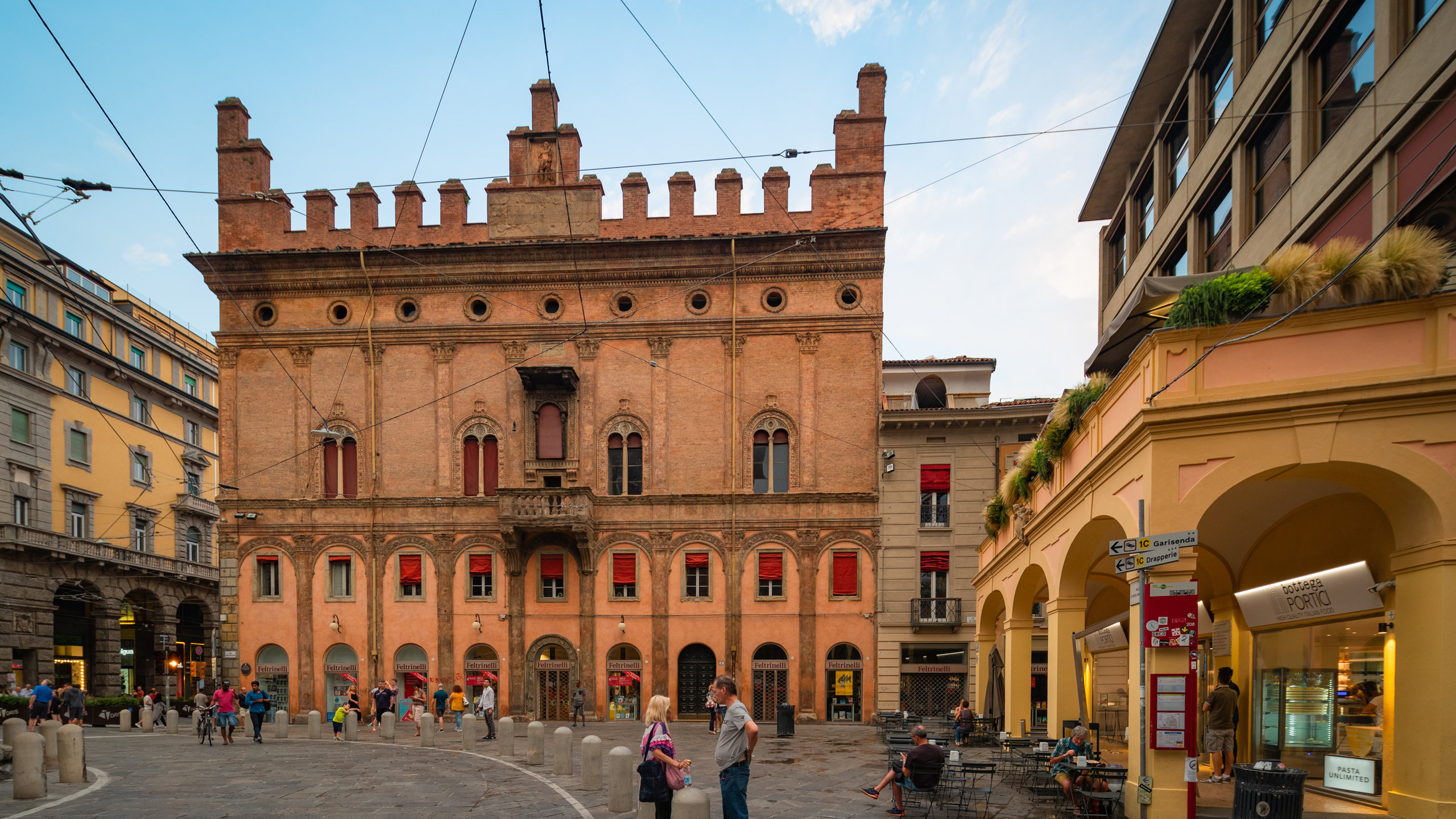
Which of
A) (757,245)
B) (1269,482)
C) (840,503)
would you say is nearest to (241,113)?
(757,245)

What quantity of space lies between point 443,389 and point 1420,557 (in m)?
30.1

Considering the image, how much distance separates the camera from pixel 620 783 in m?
12.2

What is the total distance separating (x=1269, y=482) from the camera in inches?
410

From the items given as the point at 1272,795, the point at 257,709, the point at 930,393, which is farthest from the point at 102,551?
the point at 1272,795

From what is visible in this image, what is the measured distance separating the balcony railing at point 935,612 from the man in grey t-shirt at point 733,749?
22859mm

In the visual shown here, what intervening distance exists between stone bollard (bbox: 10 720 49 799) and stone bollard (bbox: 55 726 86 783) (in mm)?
1672

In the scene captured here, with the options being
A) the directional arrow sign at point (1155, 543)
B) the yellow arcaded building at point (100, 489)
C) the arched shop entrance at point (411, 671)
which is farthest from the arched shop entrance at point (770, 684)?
the directional arrow sign at point (1155, 543)

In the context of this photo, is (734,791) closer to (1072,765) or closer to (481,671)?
(1072,765)

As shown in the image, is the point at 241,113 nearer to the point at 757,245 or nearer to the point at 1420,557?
the point at 757,245

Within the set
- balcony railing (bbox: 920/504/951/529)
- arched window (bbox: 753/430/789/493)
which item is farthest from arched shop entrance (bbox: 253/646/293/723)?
balcony railing (bbox: 920/504/951/529)

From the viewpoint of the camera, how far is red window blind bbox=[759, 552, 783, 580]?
3191 cm

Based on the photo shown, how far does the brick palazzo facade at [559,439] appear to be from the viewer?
31.9 metres

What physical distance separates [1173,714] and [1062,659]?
5.14m

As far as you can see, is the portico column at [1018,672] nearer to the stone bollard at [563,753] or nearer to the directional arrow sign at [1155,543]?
the stone bollard at [563,753]
